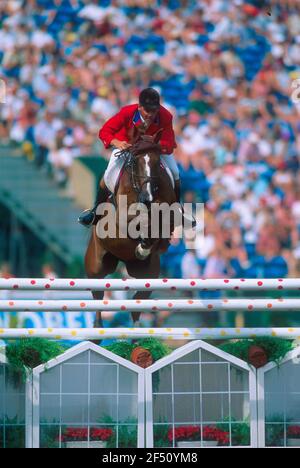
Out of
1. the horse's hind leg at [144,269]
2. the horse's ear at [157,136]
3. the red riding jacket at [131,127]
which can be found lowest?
the horse's hind leg at [144,269]

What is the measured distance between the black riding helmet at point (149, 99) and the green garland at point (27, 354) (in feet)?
5.74

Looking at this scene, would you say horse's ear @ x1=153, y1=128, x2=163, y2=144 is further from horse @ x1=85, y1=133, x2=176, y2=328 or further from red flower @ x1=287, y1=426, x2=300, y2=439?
→ red flower @ x1=287, y1=426, x2=300, y2=439

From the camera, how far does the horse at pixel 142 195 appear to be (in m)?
5.86

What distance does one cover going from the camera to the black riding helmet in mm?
5820

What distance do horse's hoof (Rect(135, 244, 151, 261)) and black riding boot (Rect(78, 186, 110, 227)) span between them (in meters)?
0.44

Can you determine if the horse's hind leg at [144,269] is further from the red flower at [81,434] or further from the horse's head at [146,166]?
the red flower at [81,434]

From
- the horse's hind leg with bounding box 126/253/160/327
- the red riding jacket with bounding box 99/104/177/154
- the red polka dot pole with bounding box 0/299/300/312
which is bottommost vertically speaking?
the red polka dot pole with bounding box 0/299/300/312

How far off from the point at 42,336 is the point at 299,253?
18.4 ft

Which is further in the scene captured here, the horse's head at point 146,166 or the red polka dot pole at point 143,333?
the horse's head at point 146,166

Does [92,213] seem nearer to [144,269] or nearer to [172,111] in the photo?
[144,269]

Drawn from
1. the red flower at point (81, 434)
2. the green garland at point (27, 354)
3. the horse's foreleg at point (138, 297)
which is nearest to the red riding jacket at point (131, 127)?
the horse's foreleg at point (138, 297)

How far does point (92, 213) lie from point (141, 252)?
52 cm

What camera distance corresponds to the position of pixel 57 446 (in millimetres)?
4621

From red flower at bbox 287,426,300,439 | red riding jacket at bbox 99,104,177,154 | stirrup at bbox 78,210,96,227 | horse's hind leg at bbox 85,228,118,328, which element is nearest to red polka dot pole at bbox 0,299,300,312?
red flower at bbox 287,426,300,439
